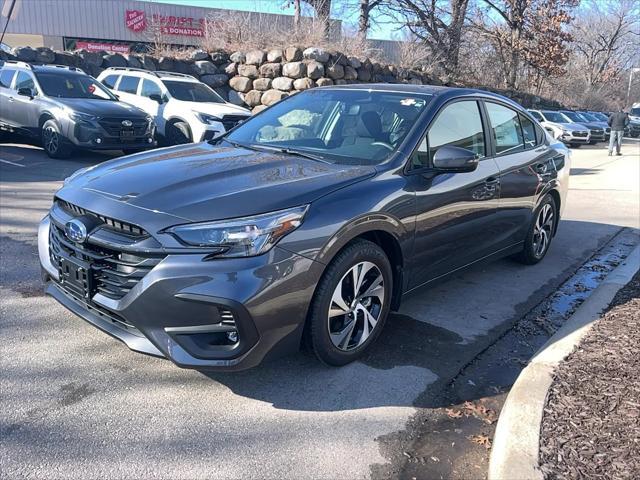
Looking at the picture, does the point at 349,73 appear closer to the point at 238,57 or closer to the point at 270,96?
the point at 270,96

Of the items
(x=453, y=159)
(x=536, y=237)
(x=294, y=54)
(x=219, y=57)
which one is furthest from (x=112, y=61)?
(x=453, y=159)

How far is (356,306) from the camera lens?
11.8 feet

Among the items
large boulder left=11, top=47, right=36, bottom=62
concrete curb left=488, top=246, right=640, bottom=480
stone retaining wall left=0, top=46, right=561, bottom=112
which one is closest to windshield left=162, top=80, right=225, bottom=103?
stone retaining wall left=0, top=46, right=561, bottom=112

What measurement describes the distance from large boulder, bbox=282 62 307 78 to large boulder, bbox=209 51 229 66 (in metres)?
2.55

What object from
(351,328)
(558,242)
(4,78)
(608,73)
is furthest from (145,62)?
(608,73)

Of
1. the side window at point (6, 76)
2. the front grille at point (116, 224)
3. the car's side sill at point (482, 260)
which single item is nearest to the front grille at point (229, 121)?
the side window at point (6, 76)

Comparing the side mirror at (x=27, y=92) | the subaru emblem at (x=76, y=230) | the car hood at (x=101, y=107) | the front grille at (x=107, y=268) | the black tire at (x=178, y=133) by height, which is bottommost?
the front grille at (x=107, y=268)

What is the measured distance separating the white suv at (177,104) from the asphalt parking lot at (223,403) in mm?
7282

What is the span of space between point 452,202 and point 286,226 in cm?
167

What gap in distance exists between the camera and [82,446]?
9.04 ft

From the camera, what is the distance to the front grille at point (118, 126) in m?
10.5

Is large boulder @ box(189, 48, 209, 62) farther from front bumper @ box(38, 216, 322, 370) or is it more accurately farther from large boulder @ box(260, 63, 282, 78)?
front bumper @ box(38, 216, 322, 370)

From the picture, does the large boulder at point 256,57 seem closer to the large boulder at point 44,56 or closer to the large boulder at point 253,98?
the large boulder at point 253,98

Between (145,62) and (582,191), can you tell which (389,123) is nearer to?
(582,191)
